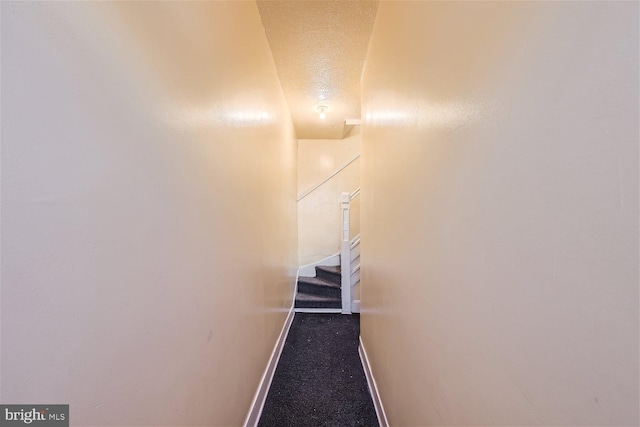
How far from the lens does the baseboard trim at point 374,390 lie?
1.45 meters

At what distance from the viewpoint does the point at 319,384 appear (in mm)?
1867

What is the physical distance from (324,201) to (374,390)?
2.68m

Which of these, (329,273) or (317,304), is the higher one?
(329,273)

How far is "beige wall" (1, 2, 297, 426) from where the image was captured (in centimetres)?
37

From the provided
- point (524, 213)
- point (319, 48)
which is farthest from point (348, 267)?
point (524, 213)

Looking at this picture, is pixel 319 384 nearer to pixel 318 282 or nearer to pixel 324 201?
pixel 318 282

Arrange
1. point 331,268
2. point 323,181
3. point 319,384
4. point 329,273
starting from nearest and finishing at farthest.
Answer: point 319,384 → point 329,273 → point 331,268 → point 323,181

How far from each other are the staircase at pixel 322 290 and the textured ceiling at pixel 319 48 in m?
2.11

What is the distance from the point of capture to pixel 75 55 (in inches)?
17.3

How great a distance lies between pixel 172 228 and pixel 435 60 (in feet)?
2.94

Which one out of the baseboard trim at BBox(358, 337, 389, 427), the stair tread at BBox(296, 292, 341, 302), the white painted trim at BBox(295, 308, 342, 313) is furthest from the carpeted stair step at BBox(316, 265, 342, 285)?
the baseboard trim at BBox(358, 337, 389, 427)

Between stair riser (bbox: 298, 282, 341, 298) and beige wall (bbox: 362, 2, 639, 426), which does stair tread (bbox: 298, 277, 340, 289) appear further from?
beige wall (bbox: 362, 2, 639, 426)

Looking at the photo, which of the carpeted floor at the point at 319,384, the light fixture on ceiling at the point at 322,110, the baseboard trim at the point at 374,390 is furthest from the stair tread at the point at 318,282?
the light fixture on ceiling at the point at 322,110

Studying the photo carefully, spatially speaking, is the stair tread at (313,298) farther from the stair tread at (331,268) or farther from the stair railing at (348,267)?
the stair tread at (331,268)
